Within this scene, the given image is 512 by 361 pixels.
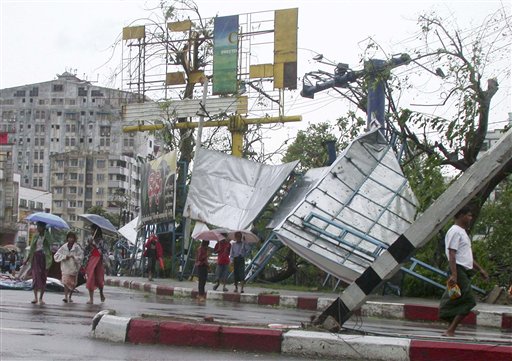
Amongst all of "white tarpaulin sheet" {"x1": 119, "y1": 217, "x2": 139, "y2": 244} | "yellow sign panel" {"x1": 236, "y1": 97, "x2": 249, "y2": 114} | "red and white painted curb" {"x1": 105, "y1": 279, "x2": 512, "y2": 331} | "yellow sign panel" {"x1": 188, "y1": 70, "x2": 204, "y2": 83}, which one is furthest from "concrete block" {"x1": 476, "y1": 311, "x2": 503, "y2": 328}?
"white tarpaulin sheet" {"x1": 119, "y1": 217, "x2": 139, "y2": 244}

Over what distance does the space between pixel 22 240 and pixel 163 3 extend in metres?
59.5

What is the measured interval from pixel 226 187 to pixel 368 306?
1007 cm

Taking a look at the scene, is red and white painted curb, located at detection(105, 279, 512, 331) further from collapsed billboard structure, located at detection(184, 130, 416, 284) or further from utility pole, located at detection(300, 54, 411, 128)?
utility pole, located at detection(300, 54, 411, 128)

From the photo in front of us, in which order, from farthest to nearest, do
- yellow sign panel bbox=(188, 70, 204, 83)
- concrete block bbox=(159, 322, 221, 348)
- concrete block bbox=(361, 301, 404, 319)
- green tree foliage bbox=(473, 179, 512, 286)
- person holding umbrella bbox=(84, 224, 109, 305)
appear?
yellow sign panel bbox=(188, 70, 204, 83)
green tree foliage bbox=(473, 179, 512, 286)
concrete block bbox=(361, 301, 404, 319)
person holding umbrella bbox=(84, 224, 109, 305)
concrete block bbox=(159, 322, 221, 348)

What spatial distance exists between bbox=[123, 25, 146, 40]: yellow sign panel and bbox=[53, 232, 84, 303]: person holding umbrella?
21717mm

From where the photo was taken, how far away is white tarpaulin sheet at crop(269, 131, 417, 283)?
53.5ft

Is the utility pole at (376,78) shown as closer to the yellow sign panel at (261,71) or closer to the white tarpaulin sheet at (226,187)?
the white tarpaulin sheet at (226,187)

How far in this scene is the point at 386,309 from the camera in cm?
1467

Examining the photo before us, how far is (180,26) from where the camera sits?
34.9 meters

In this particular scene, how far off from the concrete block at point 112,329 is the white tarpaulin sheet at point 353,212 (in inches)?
328

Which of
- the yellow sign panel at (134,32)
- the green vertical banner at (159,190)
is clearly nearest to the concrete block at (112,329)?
the green vertical banner at (159,190)

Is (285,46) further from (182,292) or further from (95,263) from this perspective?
(95,263)

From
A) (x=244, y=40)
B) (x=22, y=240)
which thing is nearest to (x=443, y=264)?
(x=244, y=40)

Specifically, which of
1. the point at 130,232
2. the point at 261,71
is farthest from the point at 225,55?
the point at 130,232
